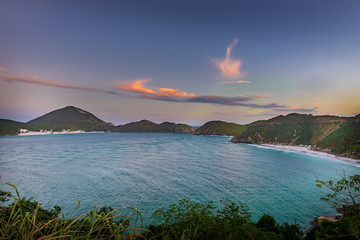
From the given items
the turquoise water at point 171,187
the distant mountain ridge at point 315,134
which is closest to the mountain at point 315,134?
the distant mountain ridge at point 315,134

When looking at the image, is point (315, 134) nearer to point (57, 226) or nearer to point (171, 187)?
point (171, 187)

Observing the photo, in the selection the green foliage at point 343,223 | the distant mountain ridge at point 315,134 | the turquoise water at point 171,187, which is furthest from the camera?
the distant mountain ridge at point 315,134

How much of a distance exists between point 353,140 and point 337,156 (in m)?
→ 12.1

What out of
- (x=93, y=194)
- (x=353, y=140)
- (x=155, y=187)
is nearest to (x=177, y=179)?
(x=155, y=187)

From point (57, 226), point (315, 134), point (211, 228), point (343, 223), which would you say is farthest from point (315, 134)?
point (57, 226)

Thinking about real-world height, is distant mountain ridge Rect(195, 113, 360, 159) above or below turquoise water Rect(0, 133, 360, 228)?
above

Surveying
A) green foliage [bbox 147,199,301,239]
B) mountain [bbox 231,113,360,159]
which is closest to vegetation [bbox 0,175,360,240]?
green foliage [bbox 147,199,301,239]

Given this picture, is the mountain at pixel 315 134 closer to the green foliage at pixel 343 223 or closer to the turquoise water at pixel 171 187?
the turquoise water at pixel 171 187

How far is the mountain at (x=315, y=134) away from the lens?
93062 millimetres

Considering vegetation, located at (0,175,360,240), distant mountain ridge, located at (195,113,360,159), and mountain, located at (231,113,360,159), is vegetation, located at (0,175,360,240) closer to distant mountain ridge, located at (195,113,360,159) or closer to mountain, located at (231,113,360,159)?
distant mountain ridge, located at (195,113,360,159)

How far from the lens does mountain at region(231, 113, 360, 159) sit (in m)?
93.1

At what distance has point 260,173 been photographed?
54.2 meters

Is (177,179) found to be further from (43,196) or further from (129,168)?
(43,196)

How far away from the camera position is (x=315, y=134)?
128m
